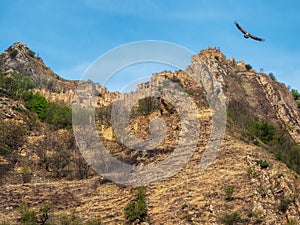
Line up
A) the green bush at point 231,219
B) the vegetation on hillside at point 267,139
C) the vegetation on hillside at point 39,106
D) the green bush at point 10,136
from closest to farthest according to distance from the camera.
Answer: the green bush at point 231,219
the vegetation on hillside at point 267,139
the green bush at point 10,136
the vegetation on hillside at point 39,106

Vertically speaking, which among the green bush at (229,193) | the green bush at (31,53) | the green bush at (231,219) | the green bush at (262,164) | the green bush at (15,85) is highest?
the green bush at (31,53)

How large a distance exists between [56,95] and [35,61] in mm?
16450

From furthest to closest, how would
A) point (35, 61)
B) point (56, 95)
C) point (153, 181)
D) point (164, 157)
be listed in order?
point (35, 61)
point (56, 95)
point (164, 157)
point (153, 181)

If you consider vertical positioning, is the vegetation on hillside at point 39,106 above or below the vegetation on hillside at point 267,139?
above

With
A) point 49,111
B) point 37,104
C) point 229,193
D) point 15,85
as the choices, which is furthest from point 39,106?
point 229,193

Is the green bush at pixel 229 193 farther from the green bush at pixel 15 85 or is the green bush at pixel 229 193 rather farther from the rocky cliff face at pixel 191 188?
the green bush at pixel 15 85

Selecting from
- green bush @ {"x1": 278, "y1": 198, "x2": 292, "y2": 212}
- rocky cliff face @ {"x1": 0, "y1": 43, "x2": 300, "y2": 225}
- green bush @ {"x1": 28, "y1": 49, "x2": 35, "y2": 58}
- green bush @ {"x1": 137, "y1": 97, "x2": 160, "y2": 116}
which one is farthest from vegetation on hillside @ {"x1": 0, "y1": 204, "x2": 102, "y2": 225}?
green bush @ {"x1": 28, "y1": 49, "x2": 35, "y2": 58}

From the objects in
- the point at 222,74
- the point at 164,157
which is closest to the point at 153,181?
the point at 164,157

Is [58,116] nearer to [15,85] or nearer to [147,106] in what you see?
[15,85]

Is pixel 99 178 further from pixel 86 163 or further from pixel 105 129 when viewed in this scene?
pixel 105 129

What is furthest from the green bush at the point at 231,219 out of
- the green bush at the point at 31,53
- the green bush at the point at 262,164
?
the green bush at the point at 31,53

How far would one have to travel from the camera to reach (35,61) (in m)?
102

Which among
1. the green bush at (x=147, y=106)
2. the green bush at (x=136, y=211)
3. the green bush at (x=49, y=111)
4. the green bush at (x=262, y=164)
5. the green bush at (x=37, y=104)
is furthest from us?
the green bush at (x=37, y=104)

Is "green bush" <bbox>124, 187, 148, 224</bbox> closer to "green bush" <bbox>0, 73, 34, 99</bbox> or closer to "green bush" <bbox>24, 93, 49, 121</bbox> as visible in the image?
"green bush" <bbox>24, 93, 49, 121</bbox>
